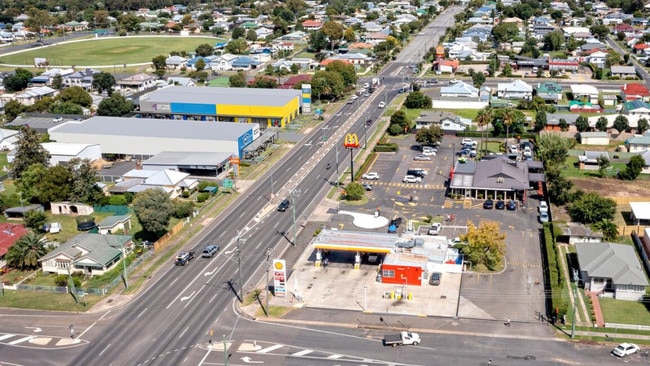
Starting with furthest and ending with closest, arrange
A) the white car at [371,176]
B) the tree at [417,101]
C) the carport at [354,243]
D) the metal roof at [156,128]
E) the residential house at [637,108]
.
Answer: the tree at [417,101] → the residential house at [637,108] → the metal roof at [156,128] → the white car at [371,176] → the carport at [354,243]

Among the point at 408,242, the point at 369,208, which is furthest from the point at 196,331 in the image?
the point at 369,208

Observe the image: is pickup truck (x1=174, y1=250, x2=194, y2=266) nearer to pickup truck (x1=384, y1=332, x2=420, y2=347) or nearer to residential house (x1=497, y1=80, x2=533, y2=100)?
pickup truck (x1=384, y1=332, x2=420, y2=347)

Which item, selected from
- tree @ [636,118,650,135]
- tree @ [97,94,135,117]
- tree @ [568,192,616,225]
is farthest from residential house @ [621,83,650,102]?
tree @ [97,94,135,117]

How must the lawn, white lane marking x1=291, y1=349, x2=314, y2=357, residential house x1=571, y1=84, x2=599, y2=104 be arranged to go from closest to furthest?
white lane marking x1=291, y1=349, x2=314, y2=357
the lawn
residential house x1=571, y1=84, x2=599, y2=104

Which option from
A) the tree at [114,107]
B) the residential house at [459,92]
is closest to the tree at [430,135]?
the residential house at [459,92]

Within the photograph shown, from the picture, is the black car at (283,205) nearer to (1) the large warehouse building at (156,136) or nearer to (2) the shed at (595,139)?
(1) the large warehouse building at (156,136)
